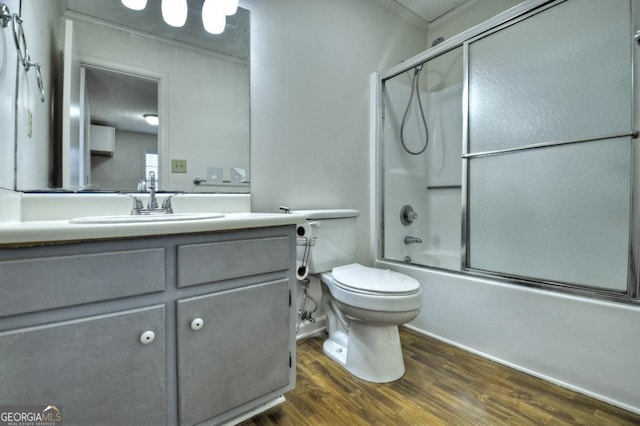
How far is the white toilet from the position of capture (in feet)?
4.20

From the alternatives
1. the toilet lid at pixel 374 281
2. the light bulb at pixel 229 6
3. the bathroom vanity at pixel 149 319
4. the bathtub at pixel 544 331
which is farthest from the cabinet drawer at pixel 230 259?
the light bulb at pixel 229 6

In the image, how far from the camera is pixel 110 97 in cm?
126

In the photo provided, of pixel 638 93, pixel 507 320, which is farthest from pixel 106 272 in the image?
pixel 638 93

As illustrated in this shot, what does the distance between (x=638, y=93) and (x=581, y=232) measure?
836 millimetres

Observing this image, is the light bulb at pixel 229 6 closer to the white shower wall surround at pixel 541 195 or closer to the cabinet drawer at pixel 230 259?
the white shower wall surround at pixel 541 195

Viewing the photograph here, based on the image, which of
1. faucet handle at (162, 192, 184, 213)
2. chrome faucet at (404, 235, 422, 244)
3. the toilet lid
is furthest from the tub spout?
faucet handle at (162, 192, 184, 213)

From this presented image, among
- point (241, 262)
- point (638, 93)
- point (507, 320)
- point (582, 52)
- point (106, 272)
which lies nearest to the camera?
point (106, 272)

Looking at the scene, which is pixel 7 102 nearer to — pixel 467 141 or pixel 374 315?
pixel 374 315

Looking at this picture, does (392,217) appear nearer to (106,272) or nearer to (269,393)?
(269,393)

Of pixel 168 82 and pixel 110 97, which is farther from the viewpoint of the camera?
pixel 168 82

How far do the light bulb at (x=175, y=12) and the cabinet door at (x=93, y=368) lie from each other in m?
1.30

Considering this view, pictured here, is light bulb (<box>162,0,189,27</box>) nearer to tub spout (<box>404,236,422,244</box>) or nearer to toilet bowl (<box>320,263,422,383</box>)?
toilet bowl (<box>320,263,422,383</box>)

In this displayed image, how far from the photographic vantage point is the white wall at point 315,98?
1.63 meters

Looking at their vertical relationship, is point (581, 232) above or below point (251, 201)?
below
